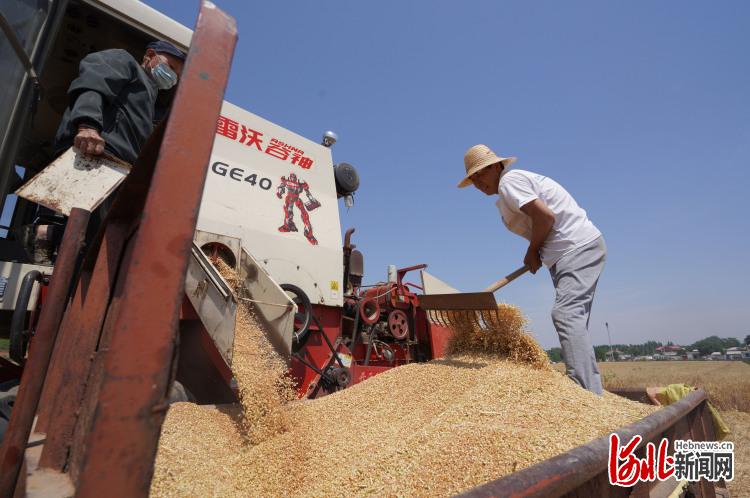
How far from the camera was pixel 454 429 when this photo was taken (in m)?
1.42

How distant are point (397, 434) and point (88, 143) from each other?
167cm

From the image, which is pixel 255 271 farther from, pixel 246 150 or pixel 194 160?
pixel 194 160

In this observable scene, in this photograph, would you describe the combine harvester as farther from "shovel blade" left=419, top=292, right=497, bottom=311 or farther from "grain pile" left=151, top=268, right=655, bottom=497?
"grain pile" left=151, top=268, right=655, bottom=497

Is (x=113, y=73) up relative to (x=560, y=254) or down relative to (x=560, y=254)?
up

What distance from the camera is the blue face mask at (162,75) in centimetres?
237

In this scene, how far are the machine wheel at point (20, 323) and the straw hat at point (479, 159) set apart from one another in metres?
2.62

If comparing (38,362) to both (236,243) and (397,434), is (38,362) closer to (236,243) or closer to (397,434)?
(397,434)

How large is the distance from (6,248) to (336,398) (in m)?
2.61

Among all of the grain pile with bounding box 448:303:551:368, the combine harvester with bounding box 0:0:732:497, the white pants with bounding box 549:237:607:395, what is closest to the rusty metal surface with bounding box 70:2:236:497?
the combine harvester with bounding box 0:0:732:497

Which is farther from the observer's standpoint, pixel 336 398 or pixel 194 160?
pixel 336 398

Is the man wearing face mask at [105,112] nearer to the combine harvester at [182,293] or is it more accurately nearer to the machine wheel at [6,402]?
the combine harvester at [182,293]

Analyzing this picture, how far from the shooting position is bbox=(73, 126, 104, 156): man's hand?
4.81ft

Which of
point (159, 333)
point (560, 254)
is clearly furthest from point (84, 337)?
point (560, 254)

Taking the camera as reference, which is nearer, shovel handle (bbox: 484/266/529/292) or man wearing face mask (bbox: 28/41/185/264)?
man wearing face mask (bbox: 28/41/185/264)
